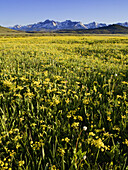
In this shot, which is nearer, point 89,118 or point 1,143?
point 1,143

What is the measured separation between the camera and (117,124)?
2965 millimetres

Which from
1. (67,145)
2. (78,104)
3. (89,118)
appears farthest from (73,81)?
(67,145)

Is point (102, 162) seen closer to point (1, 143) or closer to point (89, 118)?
point (89, 118)

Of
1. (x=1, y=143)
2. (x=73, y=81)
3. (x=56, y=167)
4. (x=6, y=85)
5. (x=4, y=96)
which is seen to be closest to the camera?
(x=56, y=167)

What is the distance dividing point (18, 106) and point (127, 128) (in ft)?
8.51

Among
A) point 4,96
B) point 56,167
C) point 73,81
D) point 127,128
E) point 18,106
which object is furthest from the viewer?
point 73,81

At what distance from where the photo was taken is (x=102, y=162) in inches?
87.7

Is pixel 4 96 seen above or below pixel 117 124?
above

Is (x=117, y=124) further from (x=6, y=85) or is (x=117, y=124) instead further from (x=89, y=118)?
(x=6, y=85)

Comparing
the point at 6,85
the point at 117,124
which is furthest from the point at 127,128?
the point at 6,85

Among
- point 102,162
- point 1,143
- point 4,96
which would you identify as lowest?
point 102,162

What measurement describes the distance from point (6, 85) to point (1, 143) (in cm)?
252

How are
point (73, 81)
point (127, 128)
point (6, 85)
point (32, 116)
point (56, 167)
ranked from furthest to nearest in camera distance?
1. point (73, 81)
2. point (6, 85)
3. point (32, 116)
4. point (127, 128)
5. point (56, 167)

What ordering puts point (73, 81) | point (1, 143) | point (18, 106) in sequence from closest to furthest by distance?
point (1, 143), point (18, 106), point (73, 81)
